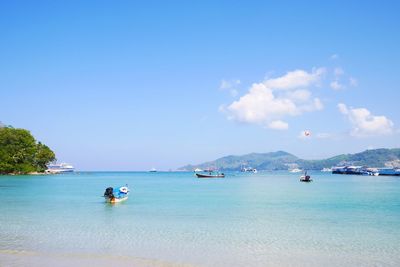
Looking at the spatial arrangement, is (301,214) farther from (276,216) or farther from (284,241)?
(284,241)

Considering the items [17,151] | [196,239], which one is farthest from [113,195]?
[17,151]

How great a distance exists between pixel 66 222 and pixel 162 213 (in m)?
9.12

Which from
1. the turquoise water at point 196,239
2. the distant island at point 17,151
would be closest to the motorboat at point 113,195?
the turquoise water at point 196,239

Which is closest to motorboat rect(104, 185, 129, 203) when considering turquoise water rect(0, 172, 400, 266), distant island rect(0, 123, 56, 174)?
turquoise water rect(0, 172, 400, 266)

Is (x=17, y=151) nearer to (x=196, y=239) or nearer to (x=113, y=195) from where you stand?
(x=113, y=195)

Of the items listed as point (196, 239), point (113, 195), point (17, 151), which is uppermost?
point (17, 151)

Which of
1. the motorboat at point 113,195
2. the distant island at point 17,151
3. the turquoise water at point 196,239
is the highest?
the distant island at point 17,151

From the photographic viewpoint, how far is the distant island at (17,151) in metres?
142

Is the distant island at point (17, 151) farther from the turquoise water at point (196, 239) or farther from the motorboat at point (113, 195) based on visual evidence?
the turquoise water at point (196, 239)

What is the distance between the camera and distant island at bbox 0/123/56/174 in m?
142

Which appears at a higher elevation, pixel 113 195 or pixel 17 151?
pixel 17 151

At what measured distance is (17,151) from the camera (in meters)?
146

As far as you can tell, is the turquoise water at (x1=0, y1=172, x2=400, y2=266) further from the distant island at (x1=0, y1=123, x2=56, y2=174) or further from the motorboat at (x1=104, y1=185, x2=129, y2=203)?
the distant island at (x1=0, y1=123, x2=56, y2=174)

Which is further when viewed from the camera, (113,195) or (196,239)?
(113,195)
